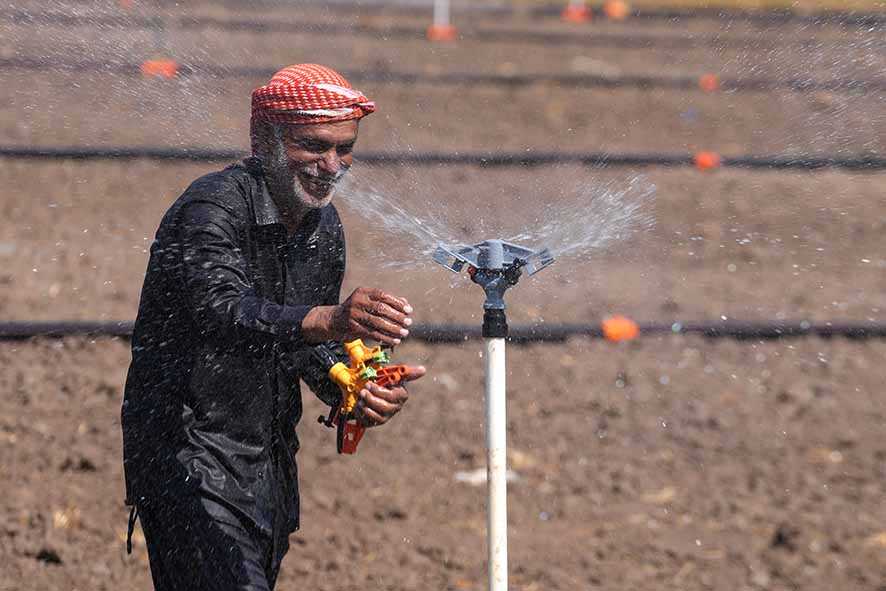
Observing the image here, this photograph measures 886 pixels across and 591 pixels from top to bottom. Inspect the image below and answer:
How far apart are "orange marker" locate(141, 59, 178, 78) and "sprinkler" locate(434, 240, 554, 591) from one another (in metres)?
9.89

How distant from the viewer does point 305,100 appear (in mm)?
3146

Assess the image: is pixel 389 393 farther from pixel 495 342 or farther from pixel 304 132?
pixel 304 132

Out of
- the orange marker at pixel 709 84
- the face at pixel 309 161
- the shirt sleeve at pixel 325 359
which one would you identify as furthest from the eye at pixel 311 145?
the orange marker at pixel 709 84

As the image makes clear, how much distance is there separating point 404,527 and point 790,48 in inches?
544

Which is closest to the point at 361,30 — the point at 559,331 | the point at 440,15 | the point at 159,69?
the point at 440,15

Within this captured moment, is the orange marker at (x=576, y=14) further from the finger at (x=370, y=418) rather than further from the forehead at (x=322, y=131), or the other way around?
the finger at (x=370, y=418)

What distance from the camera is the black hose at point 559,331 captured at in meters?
6.64

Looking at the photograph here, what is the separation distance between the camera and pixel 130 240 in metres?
8.39

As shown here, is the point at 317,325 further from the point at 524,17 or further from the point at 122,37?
the point at 524,17

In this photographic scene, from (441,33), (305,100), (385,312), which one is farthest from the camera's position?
(441,33)

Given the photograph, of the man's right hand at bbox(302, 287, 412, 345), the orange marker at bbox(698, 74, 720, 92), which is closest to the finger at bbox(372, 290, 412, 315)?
the man's right hand at bbox(302, 287, 412, 345)

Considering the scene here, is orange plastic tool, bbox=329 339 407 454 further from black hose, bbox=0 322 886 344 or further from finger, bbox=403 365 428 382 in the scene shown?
black hose, bbox=0 322 886 344

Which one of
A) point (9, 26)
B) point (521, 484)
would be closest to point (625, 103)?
point (9, 26)

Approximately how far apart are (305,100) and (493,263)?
1.88 feet
